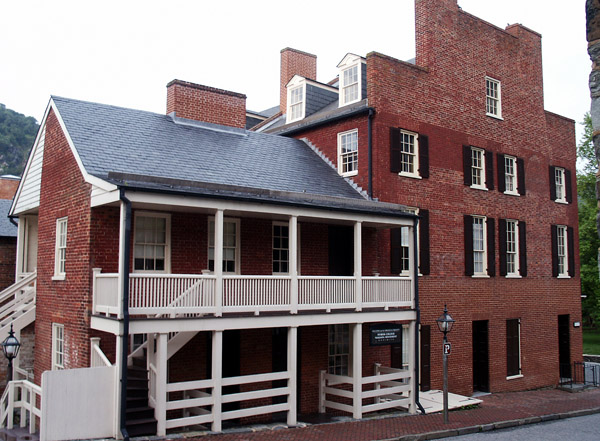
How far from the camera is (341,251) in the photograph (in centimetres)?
1784

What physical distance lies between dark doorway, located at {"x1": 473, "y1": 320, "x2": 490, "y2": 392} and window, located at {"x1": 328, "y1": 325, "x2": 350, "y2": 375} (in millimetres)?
5662

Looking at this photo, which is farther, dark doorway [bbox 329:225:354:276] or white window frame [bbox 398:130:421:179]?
white window frame [bbox 398:130:421:179]

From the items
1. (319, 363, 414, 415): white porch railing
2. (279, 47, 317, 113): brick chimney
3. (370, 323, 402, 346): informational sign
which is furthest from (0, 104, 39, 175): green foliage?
(370, 323, 402, 346): informational sign

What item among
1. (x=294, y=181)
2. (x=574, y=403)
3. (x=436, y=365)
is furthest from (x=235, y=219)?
(x=574, y=403)

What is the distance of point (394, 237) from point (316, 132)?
15.6 feet

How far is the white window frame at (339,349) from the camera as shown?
57.2ft

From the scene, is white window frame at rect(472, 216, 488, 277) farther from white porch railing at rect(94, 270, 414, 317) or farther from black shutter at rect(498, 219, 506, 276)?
white porch railing at rect(94, 270, 414, 317)

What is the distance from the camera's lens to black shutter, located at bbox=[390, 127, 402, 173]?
18.6m

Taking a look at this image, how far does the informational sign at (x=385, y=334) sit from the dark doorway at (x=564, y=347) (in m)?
11.5

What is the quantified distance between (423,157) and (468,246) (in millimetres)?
3507

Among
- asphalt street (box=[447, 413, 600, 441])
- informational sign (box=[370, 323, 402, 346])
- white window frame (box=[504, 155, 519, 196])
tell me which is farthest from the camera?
white window frame (box=[504, 155, 519, 196])

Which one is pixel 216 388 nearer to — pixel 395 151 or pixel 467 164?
pixel 395 151

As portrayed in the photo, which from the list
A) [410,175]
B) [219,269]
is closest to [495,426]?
[410,175]

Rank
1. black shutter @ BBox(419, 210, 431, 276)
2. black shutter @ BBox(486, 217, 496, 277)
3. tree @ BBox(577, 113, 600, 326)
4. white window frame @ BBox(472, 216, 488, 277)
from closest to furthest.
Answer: black shutter @ BBox(419, 210, 431, 276) → white window frame @ BBox(472, 216, 488, 277) → black shutter @ BBox(486, 217, 496, 277) → tree @ BBox(577, 113, 600, 326)
